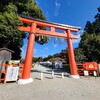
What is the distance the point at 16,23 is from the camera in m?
9.41

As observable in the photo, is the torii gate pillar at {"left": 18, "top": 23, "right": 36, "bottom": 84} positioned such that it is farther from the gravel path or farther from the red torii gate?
the gravel path

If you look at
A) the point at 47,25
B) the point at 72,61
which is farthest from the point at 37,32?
the point at 72,61

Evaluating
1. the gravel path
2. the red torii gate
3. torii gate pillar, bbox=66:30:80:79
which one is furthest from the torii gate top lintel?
the gravel path

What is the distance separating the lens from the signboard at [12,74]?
936 cm

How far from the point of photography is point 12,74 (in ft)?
31.2

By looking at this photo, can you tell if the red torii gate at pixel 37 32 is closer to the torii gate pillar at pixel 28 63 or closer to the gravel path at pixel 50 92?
the torii gate pillar at pixel 28 63

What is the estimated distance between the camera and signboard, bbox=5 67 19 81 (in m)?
9.36

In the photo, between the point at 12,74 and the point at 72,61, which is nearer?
the point at 12,74

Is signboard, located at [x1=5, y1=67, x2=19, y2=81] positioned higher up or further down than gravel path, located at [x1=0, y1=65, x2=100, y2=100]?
higher up

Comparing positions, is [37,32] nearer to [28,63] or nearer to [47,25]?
[47,25]

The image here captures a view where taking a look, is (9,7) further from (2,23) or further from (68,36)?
(68,36)

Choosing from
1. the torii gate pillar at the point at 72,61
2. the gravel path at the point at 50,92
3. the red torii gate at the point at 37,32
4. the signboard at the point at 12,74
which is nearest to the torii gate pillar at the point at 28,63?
the red torii gate at the point at 37,32

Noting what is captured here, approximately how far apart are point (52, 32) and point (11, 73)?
512 centimetres

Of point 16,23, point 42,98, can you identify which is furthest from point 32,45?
point 42,98
